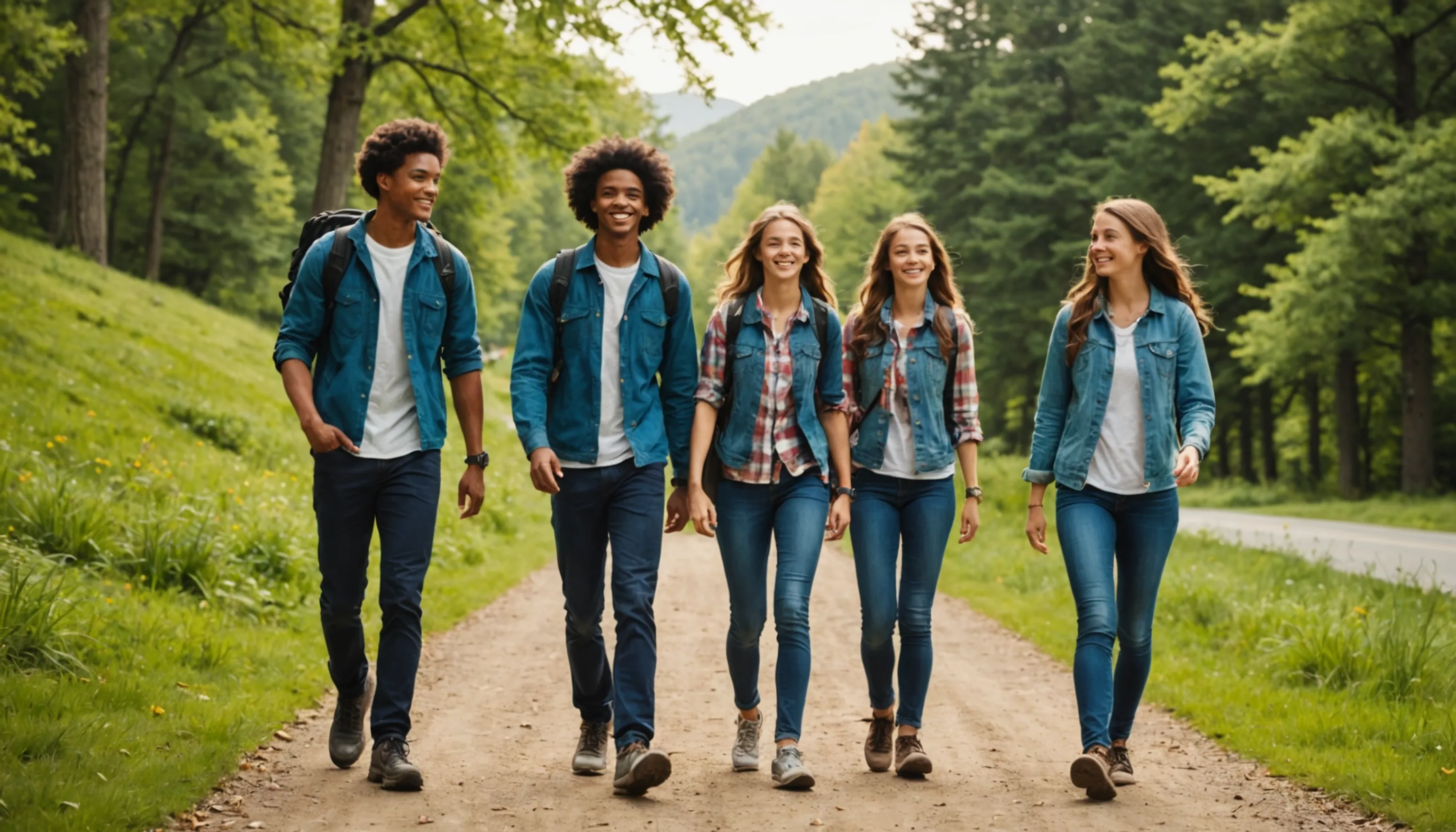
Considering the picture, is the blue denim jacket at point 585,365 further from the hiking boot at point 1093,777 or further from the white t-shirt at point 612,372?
the hiking boot at point 1093,777

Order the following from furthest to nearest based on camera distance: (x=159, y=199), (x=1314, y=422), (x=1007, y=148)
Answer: (x=1007, y=148) < (x=1314, y=422) < (x=159, y=199)

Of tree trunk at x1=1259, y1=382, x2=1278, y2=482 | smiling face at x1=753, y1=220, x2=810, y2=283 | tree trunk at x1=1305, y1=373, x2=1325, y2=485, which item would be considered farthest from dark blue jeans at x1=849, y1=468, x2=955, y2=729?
tree trunk at x1=1259, y1=382, x2=1278, y2=482

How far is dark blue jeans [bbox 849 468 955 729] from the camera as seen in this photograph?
5391 mm

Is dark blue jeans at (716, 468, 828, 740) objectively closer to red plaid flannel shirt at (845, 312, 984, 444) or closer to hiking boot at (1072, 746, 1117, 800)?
red plaid flannel shirt at (845, 312, 984, 444)

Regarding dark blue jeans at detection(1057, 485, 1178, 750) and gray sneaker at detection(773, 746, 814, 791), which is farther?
dark blue jeans at detection(1057, 485, 1178, 750)

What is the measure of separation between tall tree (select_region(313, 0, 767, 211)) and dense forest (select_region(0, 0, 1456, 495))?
0.15 feet

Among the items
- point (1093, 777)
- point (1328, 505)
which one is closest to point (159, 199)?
point (1328, 505)

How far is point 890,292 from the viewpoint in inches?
225

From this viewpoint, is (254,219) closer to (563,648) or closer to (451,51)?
(451,51)

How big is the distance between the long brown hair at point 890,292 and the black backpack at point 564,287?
0.88 metres

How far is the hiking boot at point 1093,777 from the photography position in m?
4.87

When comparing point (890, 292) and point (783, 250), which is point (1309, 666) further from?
point (783, 250)

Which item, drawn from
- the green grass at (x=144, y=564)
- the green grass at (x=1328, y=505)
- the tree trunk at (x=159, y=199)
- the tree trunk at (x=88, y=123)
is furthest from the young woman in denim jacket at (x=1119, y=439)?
the tree trunk at (x=159, y=199)

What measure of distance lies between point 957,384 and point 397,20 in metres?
11.8
